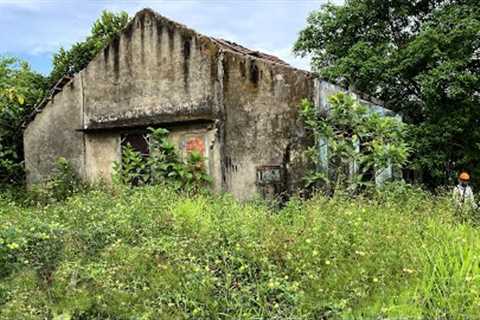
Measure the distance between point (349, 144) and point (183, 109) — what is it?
395 cm

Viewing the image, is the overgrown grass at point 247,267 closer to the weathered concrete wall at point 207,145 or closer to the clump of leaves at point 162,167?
the clump of leaves at point 162,167

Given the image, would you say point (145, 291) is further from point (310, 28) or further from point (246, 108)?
point (310, 28)

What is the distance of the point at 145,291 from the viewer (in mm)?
4727

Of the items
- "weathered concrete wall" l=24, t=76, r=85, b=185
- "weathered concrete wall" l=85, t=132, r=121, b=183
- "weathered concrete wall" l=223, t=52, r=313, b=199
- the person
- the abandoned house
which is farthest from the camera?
"weathered concrete wall" l=24, t=76, r=85, b=185

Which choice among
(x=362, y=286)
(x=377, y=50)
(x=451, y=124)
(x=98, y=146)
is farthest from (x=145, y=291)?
(x=377, y=50)

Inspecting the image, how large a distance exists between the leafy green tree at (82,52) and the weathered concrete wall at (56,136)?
3.63 m

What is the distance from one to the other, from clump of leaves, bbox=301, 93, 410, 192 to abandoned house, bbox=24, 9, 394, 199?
42cm

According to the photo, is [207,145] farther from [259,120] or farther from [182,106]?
[259,120]

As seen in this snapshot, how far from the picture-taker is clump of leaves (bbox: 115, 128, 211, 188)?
10633 millimetres

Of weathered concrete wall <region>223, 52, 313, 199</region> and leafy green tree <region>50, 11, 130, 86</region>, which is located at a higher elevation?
leafy green tree <region>50, 11, 130, 86</region>

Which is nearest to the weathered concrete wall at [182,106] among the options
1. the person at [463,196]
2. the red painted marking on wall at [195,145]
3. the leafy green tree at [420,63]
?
the red painted marking on wall at [195,145]

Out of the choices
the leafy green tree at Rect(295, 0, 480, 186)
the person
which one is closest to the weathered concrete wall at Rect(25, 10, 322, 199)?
the person

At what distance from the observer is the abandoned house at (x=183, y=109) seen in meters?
10.2

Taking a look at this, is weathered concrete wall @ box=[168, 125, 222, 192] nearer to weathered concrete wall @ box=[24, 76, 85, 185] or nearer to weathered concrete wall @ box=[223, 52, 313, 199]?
weathered concrete wall @ box=[223, 52, 313, 199]
